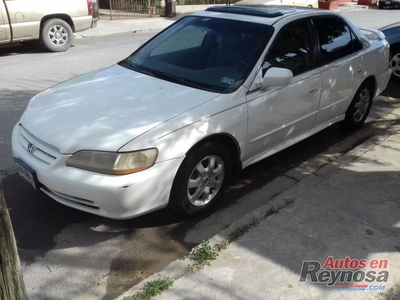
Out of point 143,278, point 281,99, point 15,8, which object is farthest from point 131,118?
point 15,8

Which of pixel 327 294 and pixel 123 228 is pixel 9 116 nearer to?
pixel 123 228

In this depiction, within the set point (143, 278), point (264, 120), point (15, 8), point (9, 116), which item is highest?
point (15, 8)

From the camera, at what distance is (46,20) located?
9844mm

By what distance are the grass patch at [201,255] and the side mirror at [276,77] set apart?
148 centimetres

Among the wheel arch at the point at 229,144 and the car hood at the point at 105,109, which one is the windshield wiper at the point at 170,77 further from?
the wheel arch at the point at 229,144

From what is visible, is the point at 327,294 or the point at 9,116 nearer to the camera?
the point at 327,294

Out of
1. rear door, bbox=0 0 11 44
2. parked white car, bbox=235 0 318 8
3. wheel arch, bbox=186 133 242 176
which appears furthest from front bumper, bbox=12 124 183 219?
parked white car, bbox=235 0 318 8

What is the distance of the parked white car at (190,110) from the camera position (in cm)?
309

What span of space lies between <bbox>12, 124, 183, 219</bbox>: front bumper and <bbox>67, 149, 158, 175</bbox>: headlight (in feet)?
0.12

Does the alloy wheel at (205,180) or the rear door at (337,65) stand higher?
the rear door at (337,65)

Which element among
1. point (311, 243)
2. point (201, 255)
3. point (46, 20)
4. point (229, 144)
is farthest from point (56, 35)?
point (311, 243)

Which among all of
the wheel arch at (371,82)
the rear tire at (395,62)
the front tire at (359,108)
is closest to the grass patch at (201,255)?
the front tire at (359,108)

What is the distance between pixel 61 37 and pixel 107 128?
25.4 ft

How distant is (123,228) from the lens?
3.56m
